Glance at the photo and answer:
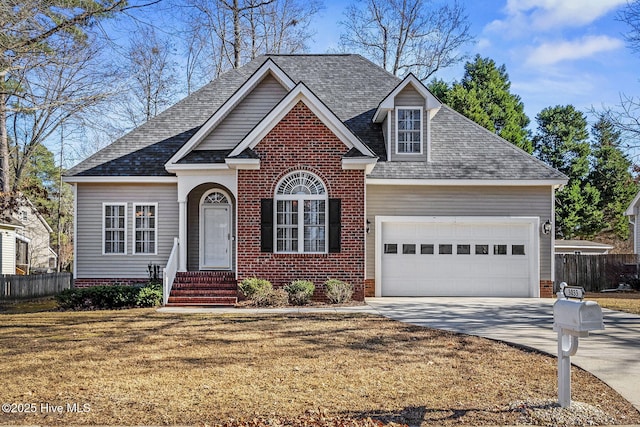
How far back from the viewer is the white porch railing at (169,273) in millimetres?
16406

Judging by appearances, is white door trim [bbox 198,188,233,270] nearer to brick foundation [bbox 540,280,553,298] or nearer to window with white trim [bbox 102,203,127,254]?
window with white trim [bbox 102,203,127,254]

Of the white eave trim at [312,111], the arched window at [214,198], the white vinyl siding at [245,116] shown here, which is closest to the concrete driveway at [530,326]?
Result: the white eave trim at [312,111]

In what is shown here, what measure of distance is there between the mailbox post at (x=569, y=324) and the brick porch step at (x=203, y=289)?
36.4 ft

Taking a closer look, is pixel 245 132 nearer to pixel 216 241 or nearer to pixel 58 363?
pixel 216 241

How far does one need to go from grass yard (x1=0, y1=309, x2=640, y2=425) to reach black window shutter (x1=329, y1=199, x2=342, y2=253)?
4908 mm

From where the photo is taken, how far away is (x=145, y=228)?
64.4 ft

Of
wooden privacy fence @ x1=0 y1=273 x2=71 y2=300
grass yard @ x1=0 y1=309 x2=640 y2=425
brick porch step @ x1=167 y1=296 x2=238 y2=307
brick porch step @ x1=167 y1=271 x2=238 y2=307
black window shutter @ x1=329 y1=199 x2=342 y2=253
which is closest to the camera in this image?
grass yard @ x1=0 y1=309 x2=640 y2=425

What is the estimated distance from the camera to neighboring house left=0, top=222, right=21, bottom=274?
31.2m

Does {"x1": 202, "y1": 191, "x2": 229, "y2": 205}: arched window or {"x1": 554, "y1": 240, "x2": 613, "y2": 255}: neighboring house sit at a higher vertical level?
{"x1": 202, "y1": 191, "x2": 229, "y2": 205}: arched window

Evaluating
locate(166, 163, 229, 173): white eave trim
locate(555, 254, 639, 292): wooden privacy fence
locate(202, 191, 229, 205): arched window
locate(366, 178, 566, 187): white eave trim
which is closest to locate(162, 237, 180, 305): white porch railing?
locate(202, 191, 229, 205): arched window

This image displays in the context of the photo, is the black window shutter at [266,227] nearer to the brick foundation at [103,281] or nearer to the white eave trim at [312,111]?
the white eave trim at [312,111]

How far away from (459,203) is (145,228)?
10046 millimetres

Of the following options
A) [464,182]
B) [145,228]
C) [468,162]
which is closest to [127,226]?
[145,228]

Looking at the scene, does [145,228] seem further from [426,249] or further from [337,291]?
[426,249]
